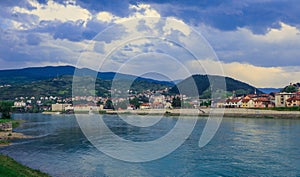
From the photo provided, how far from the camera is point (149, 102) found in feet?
246

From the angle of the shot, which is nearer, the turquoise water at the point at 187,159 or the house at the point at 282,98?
the turquoise water at the point at 187,159

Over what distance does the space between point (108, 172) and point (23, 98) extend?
89.8 meters

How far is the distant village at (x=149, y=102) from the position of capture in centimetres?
5505

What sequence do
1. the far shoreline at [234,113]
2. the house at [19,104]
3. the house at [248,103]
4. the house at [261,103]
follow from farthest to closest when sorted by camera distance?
the house at [19,104], the house at [248,103], the house at [261,103], the far shoreline at [234,113]

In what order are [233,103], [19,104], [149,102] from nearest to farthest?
1. [233,103]
2. [149,102]
3. [19,104]

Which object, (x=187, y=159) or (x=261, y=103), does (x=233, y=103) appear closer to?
(x=261, y=103)

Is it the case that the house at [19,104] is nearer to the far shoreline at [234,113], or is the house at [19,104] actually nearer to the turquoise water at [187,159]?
the far shoreline at [234,113]

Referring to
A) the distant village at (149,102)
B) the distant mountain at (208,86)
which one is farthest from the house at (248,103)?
the distant mountain at (208,86)

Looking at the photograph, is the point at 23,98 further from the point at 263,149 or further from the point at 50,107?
the point at 263,149

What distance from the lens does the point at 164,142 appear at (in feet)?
64.4

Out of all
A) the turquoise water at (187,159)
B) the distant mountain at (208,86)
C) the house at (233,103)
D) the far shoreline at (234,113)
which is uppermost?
the distant mountain at (208,86)

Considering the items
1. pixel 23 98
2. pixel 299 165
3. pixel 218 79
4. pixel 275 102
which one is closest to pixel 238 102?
pixel 275 102

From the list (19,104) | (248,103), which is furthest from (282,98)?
(19,104)

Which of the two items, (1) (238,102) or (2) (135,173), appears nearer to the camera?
(2) (135,173)
